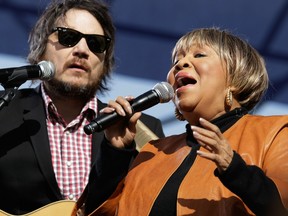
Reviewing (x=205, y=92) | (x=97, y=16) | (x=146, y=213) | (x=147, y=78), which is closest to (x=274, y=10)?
(x=147, y=78)

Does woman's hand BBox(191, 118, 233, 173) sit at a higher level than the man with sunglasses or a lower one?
higher

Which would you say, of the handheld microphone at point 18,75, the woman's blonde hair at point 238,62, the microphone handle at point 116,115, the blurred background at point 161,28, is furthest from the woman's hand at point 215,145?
the blurred background at point 161,28

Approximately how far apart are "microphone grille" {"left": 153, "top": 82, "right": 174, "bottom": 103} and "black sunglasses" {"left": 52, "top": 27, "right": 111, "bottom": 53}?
0.94m

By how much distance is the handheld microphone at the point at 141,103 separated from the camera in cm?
230

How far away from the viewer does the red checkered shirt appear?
314 cm

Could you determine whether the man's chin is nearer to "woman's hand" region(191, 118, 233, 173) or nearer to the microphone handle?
the microphone handle

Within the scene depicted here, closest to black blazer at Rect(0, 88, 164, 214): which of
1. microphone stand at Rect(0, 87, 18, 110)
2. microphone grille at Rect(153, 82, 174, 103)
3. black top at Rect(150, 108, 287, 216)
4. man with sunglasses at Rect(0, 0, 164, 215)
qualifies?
man with sunglasses at Rect(0, 0, 164, 215)

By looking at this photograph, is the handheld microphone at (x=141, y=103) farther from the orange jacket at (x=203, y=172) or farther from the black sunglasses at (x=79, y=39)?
the black sunglasses at (x=79, y=39)

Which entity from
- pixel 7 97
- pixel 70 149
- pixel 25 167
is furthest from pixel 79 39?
pixel 7 97

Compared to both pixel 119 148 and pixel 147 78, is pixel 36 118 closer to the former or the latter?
pixel 119 148

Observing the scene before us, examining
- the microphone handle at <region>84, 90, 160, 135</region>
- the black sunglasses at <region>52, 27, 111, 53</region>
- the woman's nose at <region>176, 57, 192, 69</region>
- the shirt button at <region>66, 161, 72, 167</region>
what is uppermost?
the woman's nose at <region>176, 57, 192, 69</region>

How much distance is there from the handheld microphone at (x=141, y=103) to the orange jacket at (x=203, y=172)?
180 mm

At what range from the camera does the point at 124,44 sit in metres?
4.52

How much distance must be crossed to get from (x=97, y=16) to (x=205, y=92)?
3.99 ft
